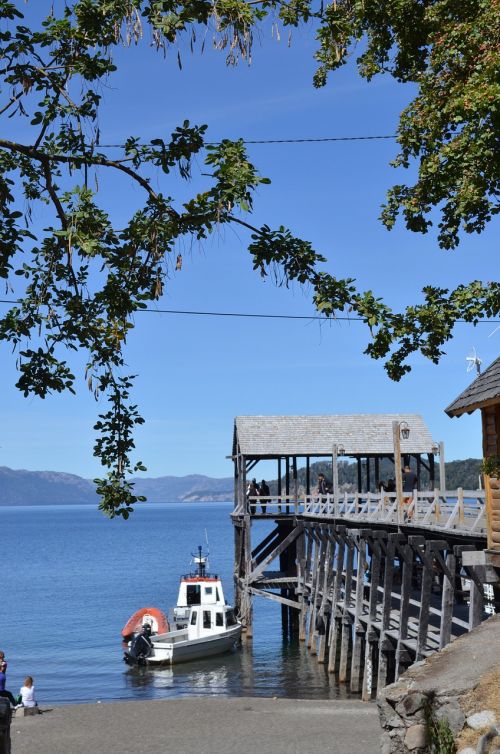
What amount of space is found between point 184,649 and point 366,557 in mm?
7937

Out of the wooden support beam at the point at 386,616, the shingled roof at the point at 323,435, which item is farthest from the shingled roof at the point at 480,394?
the shingled roof at the point at 323,435

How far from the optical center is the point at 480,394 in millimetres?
16109

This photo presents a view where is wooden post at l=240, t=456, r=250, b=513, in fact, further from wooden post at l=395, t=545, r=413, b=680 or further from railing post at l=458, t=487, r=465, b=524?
railing post at l=458, t=487, r=465, b=524

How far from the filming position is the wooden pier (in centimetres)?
1920

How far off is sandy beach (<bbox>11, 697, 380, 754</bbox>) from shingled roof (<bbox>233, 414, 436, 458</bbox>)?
17.0 metres

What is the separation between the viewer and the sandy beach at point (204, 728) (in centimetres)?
Result: 1767

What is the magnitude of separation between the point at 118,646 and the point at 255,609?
14.5 metres

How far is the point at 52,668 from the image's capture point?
1463 inches

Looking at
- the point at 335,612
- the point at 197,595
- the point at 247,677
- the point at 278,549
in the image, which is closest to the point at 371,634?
the point at 335,612

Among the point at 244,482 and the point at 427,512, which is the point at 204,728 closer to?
the point at 427,512

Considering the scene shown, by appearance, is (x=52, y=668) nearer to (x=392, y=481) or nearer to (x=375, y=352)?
(x=392, y=481)

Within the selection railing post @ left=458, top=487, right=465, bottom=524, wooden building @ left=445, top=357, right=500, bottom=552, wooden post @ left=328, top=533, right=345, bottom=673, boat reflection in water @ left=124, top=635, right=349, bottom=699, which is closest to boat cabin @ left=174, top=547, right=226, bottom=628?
boat reflection in water @ left=124, top=635, right=349, bottom=699

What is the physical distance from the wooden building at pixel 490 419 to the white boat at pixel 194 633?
1997cm

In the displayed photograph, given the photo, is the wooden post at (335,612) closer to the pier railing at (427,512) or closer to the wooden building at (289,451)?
the pier railing at (427,512)
